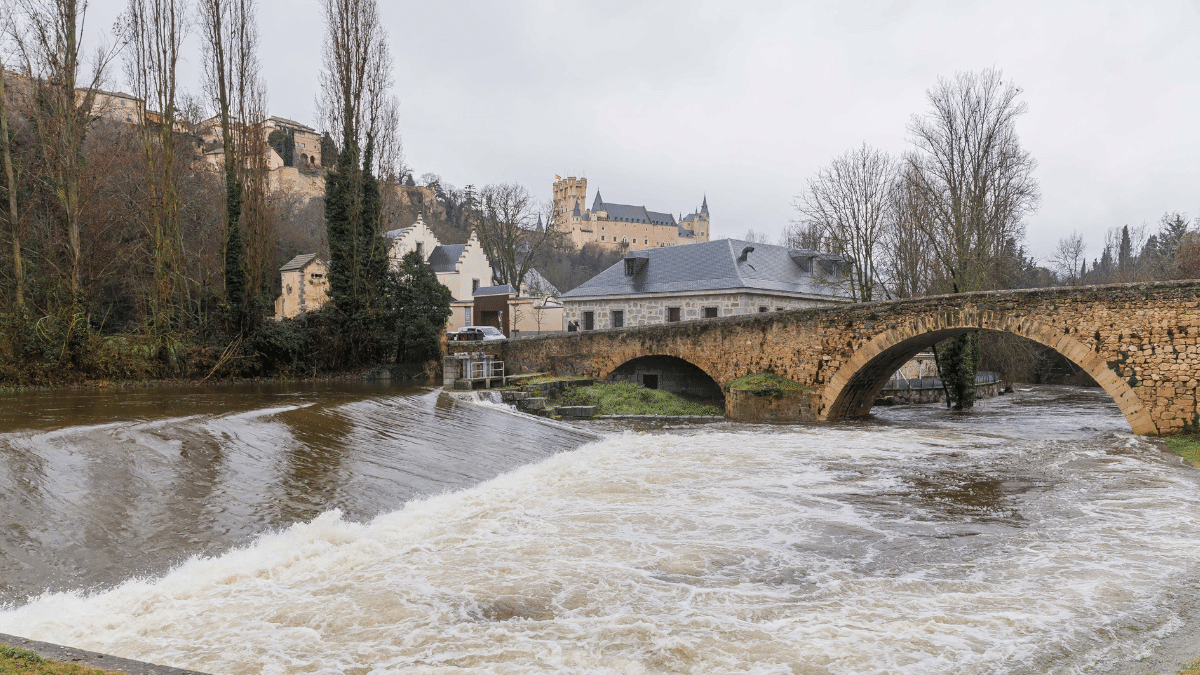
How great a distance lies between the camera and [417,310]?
83.0 ft

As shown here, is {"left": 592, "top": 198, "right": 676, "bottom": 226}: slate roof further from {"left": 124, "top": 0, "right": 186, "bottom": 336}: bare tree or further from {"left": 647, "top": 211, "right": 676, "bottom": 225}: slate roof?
{"left": 124, "top": 0, "right": 186, "bottom": 336}: bare tree

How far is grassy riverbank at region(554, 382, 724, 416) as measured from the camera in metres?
17.8

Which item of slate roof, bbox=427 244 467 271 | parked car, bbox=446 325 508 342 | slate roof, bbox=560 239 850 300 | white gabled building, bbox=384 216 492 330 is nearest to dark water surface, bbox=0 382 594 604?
parked car, bbox=446 325 508 342

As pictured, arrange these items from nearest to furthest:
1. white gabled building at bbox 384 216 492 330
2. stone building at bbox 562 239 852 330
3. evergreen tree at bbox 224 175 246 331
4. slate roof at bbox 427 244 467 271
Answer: evergreen tree at bbox 224 175 246 331
stone building at bbox 562 239 852 330
white gabled building at bbox 384 216 492 330
slate roof at bbox 427 244 467 271

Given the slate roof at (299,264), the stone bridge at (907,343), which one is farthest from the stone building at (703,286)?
the slate roof at (299,264)

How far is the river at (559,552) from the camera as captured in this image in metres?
4.32

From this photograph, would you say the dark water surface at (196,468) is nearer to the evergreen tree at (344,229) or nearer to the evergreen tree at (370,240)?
the evergreen tree at (344,229)

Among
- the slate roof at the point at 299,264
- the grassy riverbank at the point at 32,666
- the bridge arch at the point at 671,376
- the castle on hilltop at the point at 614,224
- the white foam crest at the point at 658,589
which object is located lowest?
the white foam crest at the point at 658,589

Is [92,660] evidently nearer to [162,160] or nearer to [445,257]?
[162,160]

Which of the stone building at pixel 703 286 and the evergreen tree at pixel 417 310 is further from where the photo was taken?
the stone building at pixel 703 286

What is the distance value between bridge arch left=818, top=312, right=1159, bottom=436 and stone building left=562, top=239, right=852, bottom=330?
29.7 ft

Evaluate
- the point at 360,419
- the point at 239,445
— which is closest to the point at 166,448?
the point at 239,445

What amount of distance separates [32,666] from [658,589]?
3.71 meters

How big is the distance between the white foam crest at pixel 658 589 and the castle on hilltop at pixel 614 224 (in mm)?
85459
